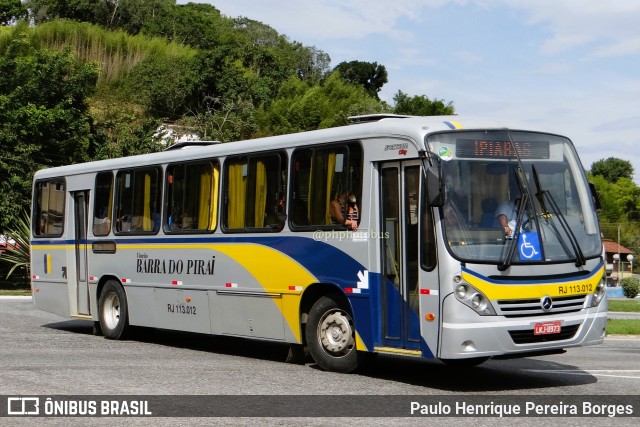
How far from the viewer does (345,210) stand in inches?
522

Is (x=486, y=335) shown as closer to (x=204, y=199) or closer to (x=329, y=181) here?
(x=329, y=181)

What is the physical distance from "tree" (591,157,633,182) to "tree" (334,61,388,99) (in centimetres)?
5447

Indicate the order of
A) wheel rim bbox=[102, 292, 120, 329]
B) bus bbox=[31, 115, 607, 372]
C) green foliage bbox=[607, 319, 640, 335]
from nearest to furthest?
bus bbox=[31, 115, 607, 372] < wheel rim bbox=[102, 292, 120, 329] < green foliage bbox=[607, 319, 640, 335]

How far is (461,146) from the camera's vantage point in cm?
1214

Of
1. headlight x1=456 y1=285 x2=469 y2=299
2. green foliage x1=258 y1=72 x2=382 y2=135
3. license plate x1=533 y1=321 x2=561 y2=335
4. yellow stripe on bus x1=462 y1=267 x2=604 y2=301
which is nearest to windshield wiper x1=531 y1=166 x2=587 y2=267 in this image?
yellow stripe on bus x1=462 y1=267 x2=604 y2=301

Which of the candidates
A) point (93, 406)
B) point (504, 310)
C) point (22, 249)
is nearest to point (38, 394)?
point (93, 406)

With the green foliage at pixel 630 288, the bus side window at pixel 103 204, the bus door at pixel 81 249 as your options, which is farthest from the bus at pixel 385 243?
the green foliage at pixel 630 288

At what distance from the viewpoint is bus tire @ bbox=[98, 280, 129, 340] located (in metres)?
18.2

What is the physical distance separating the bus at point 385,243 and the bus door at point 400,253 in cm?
2

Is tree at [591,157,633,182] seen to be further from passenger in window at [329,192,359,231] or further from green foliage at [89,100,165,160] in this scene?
passenger in window at [329,192,359,231]

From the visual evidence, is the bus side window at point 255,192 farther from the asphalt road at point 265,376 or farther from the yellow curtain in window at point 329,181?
the asphalt road at point 265,376

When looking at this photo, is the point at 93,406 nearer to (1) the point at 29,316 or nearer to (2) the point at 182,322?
(2) the point at 182,322

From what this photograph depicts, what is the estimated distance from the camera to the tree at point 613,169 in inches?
6088

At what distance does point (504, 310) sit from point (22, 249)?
26.9 metres
